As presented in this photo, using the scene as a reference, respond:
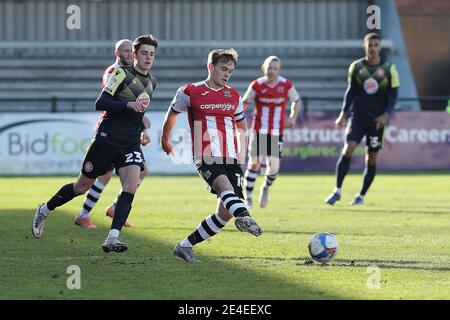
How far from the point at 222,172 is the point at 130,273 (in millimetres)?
1339

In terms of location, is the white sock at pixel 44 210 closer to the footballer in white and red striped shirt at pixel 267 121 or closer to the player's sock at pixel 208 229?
the player's sock at pixel 208 229

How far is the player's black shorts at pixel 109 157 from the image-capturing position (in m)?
10.9

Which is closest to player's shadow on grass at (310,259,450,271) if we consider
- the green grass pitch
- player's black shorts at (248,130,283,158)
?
the green grass pitch

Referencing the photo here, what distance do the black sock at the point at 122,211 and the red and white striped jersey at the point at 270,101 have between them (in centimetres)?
629

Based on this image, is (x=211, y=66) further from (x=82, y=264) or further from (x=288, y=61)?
(x=288, y=61)

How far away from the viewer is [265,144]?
17.1 metres

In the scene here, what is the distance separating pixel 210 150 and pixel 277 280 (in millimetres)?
1731

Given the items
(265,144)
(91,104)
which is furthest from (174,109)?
(91,104)

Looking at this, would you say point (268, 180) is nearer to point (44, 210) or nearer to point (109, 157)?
point (44, 210)

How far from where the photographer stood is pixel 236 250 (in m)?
10.8

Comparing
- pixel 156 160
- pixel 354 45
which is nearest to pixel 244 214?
pixel 156 160

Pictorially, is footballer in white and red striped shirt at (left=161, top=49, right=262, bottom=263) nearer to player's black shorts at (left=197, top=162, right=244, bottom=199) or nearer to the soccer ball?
player's black shorts at (left=197, top=162, right=244, bottom=199)

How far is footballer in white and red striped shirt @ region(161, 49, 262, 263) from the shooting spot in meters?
9.80

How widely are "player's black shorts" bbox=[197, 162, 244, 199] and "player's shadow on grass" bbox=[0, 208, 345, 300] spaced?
671mm
